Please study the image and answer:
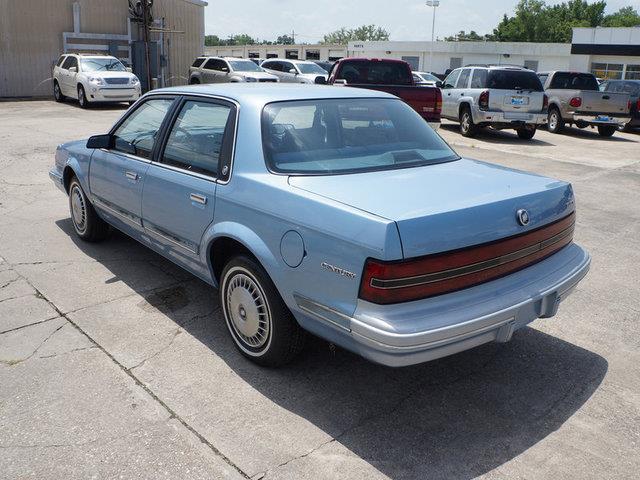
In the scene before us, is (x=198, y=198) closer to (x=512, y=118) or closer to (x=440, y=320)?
(x=440, y=320)

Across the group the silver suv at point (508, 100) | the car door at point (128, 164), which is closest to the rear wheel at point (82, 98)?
the silver suv at point (508, 100)

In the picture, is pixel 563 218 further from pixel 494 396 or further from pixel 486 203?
pixel 494 396

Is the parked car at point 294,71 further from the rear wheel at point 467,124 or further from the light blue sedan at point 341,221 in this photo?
the light blue sedan at point 341,221

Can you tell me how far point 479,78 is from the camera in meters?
15.5

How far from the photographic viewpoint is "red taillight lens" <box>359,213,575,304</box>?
9.41 feet

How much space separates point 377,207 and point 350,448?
1217 mm

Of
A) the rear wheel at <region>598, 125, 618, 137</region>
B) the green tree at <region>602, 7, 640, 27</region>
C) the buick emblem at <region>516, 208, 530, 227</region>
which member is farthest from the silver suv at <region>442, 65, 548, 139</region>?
the green tree at <region>602, 7, 640, 27</region>

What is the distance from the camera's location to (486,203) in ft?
10.5

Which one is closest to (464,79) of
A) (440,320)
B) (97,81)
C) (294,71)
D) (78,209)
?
(294,71)

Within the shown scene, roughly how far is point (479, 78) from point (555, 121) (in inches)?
138

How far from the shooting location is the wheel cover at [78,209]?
5.95 metres

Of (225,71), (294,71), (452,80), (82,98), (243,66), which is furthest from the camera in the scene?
(294,71)

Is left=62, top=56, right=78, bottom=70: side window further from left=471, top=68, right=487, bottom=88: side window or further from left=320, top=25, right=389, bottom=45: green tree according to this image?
left=320, top=25, right=389, bottom=45: green tree

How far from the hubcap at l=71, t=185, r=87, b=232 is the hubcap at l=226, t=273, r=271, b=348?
108 inches
